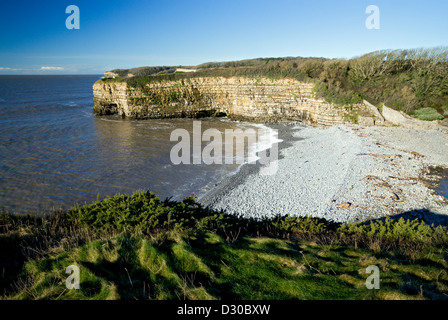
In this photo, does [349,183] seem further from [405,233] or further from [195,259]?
[195,259]

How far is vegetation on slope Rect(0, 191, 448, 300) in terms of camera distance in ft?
14.5

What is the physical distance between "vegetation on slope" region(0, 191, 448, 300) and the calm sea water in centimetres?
843

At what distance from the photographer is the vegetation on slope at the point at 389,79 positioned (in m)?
29.5

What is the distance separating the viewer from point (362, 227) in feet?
26.6

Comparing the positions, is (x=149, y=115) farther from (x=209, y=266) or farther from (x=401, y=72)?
(x=209, y=266)

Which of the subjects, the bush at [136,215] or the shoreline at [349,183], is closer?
the bush at [136,215]

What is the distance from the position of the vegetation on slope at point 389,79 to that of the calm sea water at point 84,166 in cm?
→ 1329

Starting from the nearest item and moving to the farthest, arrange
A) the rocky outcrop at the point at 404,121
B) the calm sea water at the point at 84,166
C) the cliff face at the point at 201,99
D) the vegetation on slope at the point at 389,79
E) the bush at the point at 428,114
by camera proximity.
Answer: the calm sea water at the point at 84,166 < the rocky outcrop at the point at 404,121 < the bush at the point at 428,114 < the vegetation on slope at the point at 389,79 < the cliff face at the point at 201,99

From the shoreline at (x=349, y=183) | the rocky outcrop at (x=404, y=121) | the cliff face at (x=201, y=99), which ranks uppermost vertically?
the cliff face at (x=201, y=99)

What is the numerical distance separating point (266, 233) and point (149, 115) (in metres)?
43.7

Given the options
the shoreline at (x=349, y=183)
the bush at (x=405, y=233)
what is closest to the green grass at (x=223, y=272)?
the bush at (x=405, y=233)

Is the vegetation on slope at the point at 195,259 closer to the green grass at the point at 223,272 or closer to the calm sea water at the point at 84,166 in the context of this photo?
the green grass at the point at 223,272

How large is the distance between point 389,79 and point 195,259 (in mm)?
38736
